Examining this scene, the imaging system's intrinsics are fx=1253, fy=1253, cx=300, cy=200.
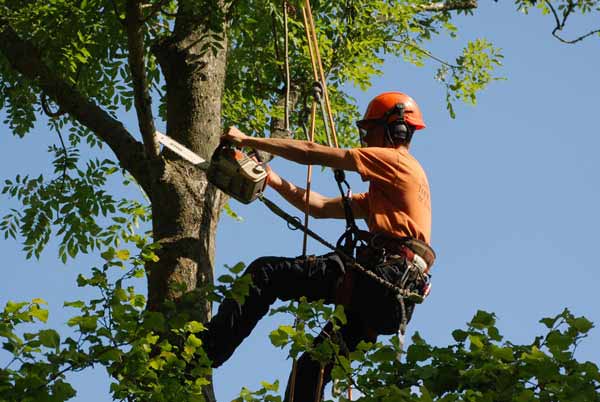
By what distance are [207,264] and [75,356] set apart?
128 centimetres

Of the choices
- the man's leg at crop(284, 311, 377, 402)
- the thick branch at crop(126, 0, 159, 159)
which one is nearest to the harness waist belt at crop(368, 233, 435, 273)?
the man's leg at crop(284, 311, 377, 402)

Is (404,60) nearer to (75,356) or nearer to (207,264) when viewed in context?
(207,264)

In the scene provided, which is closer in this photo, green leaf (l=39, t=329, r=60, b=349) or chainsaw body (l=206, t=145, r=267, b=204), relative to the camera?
green leaf (l=39, t=329, r=60, b=349)

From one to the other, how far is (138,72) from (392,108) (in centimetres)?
143

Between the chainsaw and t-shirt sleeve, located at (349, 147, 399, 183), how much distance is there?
0.50 m

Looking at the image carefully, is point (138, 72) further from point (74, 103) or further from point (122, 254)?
point (122, 254)

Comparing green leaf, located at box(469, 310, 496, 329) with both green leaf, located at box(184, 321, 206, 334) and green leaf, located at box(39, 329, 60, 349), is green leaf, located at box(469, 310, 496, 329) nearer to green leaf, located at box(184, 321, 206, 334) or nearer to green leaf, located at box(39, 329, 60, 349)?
green leaf, located at box(184, 321, 206, 334)

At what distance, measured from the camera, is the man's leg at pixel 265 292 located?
6086 mm

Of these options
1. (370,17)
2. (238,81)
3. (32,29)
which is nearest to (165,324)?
(32,29)

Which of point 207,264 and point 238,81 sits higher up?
point 238,81

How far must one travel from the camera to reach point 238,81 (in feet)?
31.7

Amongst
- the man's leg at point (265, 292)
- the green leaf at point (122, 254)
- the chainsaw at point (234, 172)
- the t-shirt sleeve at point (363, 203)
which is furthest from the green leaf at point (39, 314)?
the t-shirt sleeve at point (363, 203)

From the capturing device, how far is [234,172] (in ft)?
21.0

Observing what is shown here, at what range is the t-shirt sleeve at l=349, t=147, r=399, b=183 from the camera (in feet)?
21.0
